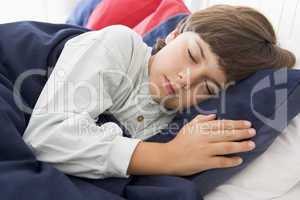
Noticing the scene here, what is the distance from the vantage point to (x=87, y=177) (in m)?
0.68

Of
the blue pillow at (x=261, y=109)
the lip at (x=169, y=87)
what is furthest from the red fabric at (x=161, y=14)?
the blue pillow at (x=261, y=109)

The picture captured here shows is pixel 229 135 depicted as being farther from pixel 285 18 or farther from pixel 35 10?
pixel 35 10

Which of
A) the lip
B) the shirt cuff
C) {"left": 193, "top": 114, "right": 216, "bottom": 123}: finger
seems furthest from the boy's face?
the shirt cuff

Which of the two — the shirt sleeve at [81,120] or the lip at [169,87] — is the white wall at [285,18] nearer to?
the lip at [169,87]

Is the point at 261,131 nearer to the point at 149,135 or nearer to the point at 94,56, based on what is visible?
the point at 149,135

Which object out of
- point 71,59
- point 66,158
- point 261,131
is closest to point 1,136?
point 66,158

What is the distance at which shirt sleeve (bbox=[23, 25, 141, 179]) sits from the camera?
0.66 metres

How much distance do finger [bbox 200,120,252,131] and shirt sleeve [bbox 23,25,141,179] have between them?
0.46ft

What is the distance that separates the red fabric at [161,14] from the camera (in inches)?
44.4

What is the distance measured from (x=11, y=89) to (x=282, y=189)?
Answer: 1.88 feet

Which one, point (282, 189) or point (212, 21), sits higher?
point (212, 21)

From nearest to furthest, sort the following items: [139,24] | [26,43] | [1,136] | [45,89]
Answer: [1,136]
[45,89]
[26,43]
[139,24]

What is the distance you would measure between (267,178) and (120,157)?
0.28 m

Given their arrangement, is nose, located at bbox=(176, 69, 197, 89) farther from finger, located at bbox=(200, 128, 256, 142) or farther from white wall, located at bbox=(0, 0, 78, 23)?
white wall, located at bbox=(0, 0, 78, 23)
